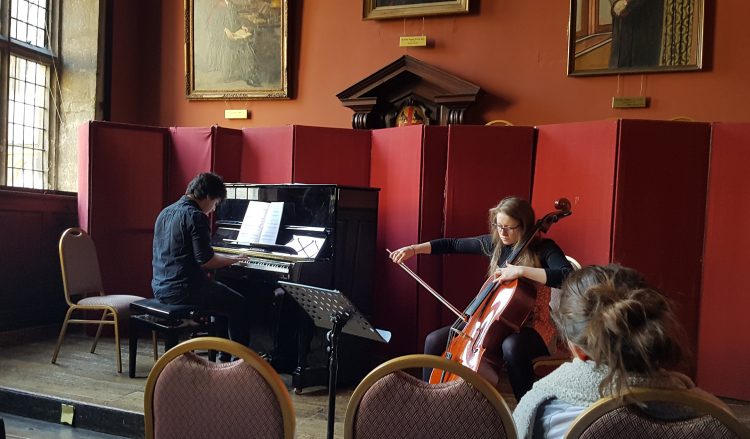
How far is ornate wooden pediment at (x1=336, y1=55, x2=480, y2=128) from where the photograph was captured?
198 inches

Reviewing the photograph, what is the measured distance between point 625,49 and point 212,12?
364 centimetres

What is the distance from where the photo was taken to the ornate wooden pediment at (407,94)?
16.5 feet

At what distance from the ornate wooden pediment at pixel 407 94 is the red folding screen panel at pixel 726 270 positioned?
2081 millimetres

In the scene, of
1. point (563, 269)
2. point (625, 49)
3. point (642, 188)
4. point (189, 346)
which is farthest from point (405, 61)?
point (189, 346)

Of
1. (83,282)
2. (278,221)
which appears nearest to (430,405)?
(278,221)

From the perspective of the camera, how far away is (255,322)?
143 inches

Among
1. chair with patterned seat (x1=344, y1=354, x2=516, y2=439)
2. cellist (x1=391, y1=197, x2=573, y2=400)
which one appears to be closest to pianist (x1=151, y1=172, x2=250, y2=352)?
cellist (x1=391, y1=197, x2=573, y2=400)

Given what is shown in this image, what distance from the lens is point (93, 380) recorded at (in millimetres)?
3281

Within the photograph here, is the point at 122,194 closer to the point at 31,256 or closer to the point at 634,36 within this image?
the point at 31,256

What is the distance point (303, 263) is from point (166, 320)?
0.80 meters

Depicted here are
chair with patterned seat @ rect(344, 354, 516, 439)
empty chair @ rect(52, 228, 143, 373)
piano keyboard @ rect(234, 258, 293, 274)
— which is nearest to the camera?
chair with patterned seat @ rect(344, 354, 516, 439)

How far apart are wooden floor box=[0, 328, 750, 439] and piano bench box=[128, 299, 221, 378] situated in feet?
0.65

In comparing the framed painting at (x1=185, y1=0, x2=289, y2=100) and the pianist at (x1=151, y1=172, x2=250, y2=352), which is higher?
the framed painting at (x1=185, y1=0, x2=289, y2=100)

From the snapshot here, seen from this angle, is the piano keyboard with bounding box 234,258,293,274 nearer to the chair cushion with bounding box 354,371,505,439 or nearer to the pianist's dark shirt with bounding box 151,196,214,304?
the pianist's dark shirt with bounding box 151,196,214,304
